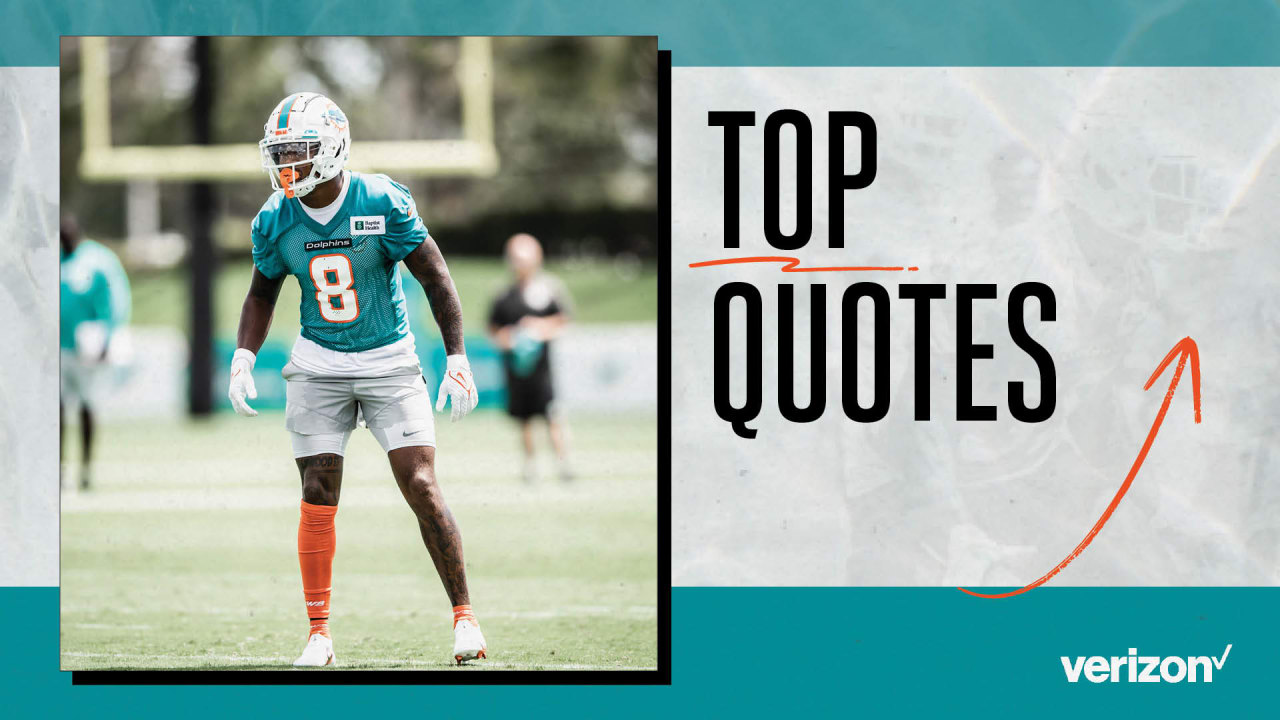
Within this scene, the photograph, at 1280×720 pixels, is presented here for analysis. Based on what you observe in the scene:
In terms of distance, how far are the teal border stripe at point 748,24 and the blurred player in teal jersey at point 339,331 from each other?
0.31 meters

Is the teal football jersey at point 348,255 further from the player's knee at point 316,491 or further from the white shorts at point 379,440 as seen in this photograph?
the player's knee at point 316,491

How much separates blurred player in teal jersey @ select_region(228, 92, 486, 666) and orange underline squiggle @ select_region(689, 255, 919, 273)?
0.78 meters

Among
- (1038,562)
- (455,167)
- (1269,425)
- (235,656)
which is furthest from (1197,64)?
(455,167)

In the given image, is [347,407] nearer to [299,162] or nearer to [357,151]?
[299,162]

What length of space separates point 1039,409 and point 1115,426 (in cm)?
22

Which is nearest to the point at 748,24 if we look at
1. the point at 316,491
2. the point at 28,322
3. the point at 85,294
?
the point at 316,491

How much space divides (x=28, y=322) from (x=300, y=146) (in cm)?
91

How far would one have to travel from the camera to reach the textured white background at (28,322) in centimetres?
396

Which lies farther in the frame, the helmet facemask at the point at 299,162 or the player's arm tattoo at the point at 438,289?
the player's arm tattoo at the point at 438,289

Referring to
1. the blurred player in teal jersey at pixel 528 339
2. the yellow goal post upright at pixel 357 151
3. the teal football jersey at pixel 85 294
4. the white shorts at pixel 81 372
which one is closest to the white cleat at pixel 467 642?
the yellow goal post upright at pixel 357 151

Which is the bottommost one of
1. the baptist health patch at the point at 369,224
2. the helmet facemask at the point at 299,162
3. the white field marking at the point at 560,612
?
the white field marking at the point at 560,612

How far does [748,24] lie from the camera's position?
3.93 m

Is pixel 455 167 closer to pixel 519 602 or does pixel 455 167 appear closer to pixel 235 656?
pixel 519 602

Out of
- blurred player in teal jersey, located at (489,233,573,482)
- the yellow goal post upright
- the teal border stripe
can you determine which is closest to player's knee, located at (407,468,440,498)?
the teal border stripe
